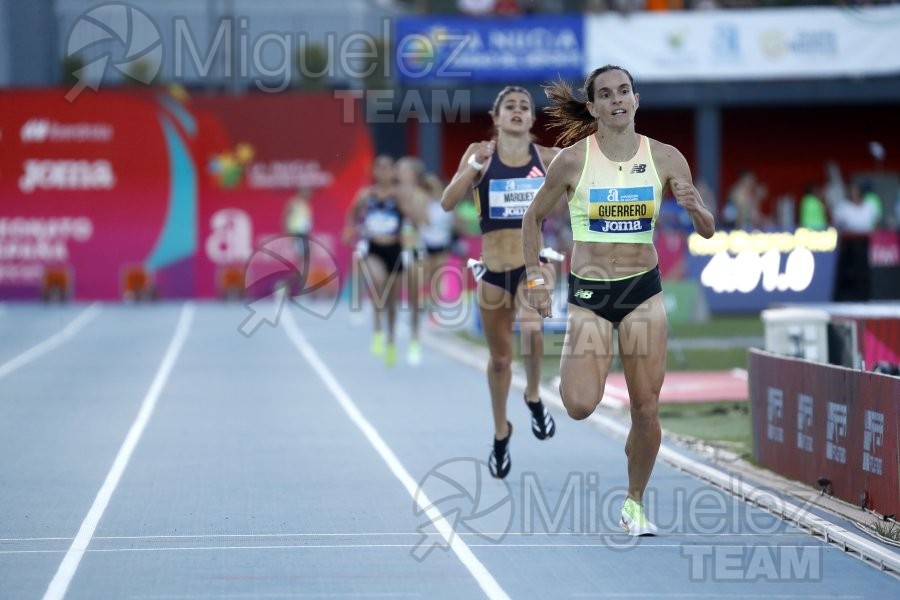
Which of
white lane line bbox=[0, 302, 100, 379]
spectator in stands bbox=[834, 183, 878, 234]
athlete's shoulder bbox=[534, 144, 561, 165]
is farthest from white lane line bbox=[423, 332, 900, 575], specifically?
spectator in stands bbox=[834, 183, 878, 234]

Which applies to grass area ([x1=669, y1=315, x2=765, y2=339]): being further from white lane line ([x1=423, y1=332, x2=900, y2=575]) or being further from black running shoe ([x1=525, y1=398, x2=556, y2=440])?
black running shoe ([x1=525, y1=398, x2=556, y2=440])

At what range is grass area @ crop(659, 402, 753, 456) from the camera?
1207 cm

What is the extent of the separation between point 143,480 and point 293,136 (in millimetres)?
23426

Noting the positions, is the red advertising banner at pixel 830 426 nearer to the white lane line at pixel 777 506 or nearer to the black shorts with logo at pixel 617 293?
the white lane line at pixel 777 506

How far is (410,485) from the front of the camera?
9.96m

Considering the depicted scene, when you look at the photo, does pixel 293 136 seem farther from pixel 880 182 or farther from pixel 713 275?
pixel 880 182

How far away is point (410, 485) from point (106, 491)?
6.31 feet

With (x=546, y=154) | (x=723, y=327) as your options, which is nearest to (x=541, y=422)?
(x=546, y=154)

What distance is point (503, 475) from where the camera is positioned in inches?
397

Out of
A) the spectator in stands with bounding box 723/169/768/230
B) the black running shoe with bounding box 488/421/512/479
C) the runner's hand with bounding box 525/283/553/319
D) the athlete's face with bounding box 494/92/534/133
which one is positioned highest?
the athlete's face with bounding box 494/92/534/133

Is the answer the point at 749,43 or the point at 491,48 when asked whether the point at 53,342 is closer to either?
the point at 491,48

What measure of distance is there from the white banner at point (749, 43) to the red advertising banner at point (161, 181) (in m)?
5.95

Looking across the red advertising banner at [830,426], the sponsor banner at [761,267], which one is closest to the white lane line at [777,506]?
the red advertising banner at [830,426]

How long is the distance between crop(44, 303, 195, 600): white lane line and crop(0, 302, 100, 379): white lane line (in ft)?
5.82
